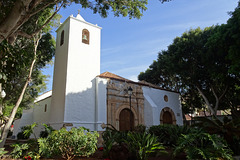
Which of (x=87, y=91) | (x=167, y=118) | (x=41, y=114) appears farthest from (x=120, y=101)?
(x=41, y=114)

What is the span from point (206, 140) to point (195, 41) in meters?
12.8

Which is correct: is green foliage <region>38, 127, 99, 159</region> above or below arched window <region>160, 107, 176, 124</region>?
below

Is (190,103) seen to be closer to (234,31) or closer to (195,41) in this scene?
(195,41)

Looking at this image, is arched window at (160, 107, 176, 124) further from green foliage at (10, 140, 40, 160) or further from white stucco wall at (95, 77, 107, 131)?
green foliage at (10, 140, 40, 160)

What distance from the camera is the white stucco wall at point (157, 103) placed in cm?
1501

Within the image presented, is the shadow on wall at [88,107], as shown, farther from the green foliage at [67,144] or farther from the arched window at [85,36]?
the green foliage at [67,144]

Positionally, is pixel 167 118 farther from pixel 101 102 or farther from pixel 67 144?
pixel 67 144

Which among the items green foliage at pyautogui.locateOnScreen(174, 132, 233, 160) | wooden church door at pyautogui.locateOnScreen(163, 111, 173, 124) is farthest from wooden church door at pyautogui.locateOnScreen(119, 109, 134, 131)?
green foliage at pyautogui.locateOnScreen(174, 132, 233, 160)

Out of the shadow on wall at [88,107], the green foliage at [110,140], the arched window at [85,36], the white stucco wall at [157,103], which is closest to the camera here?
the green foliage at [110,140]

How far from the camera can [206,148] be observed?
5.45 meters

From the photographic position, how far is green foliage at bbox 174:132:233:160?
16.5 ft

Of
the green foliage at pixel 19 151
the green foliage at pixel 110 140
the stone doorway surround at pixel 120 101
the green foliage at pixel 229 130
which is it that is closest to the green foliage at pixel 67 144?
the green foliage at pixel 110 140

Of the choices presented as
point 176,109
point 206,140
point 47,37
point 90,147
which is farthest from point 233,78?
point 47,37

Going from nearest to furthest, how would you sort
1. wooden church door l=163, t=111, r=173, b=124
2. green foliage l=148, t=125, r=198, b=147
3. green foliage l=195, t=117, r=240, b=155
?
green foliage l=195, t=117, r=240, b=155, green foliage l=148, t=125, r=198, b=147, wooden church door l=163, t=111, r=173, b=124
